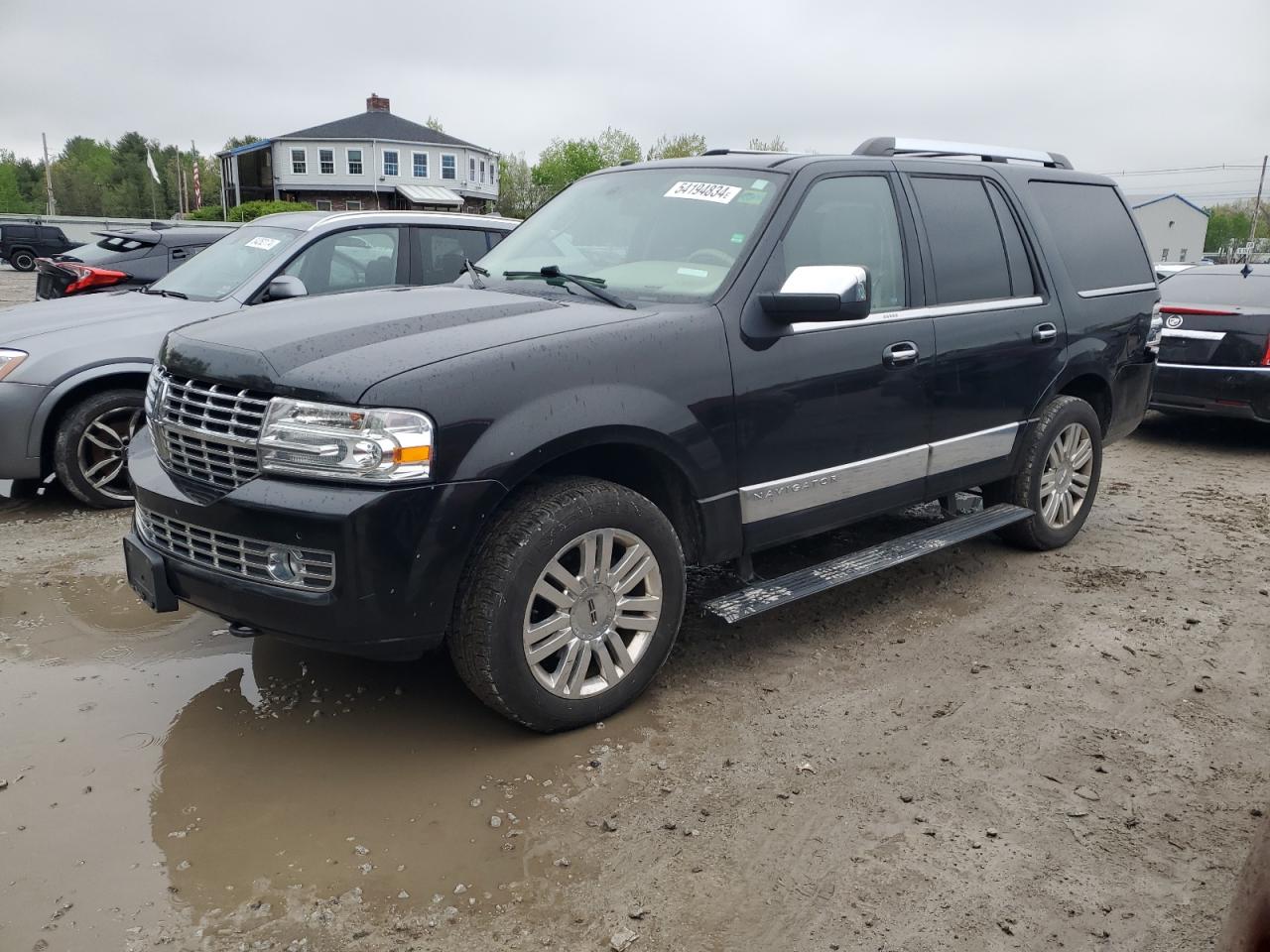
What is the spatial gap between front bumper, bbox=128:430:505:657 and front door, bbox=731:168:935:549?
1.23 metres

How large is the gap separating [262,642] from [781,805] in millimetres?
→ 2381

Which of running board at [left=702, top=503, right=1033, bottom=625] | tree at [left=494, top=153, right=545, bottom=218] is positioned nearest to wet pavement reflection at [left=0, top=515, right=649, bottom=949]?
running board at [left=702, top=503, right=1033, bottom=625]

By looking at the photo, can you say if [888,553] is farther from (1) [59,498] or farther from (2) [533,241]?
(1) [59,498]

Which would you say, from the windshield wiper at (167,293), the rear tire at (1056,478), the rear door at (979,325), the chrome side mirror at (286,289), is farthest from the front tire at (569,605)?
the windshield wiper at (167,293)

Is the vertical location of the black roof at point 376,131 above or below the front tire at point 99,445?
above

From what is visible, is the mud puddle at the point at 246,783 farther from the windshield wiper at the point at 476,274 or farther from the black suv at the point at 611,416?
the windshield wiper at the point at 476,274

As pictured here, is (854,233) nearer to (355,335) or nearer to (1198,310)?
(355,335)

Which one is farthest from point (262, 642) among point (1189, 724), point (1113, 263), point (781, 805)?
point (1113, 263)

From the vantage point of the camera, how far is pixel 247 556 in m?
3.28

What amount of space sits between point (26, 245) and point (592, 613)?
39.1 m

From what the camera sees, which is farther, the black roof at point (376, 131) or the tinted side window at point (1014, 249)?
the black roof at point (376, 131)

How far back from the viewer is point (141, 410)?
6277 millimetres

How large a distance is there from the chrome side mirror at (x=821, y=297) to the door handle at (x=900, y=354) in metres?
0.49

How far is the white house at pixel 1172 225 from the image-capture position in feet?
259
